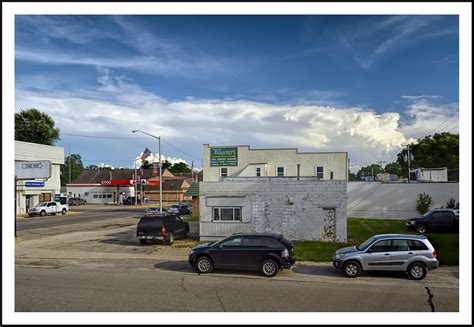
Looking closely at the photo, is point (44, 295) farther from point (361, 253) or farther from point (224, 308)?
point (361, 253)

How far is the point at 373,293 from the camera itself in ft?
39.5

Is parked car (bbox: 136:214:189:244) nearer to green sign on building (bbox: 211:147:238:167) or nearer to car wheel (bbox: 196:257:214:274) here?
car wheel (bbox: 196:257:214:274)

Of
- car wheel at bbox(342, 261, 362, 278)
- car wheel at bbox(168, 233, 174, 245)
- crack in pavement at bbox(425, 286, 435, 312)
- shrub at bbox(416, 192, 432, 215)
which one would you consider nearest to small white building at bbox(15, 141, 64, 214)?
car wheel at bbox(168, 233, 174, 245)

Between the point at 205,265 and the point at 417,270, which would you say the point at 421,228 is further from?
the point at 205,265

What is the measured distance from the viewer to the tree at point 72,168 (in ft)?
465

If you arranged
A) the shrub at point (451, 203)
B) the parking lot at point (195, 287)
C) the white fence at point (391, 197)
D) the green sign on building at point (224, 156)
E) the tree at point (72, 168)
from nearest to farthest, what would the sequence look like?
the parking lot at point (195, 287)
the shrub at point (451, 203)
the white fence at point (391, 197)
the green sign on building at point (224, 156)
the tree at point (72, 168)

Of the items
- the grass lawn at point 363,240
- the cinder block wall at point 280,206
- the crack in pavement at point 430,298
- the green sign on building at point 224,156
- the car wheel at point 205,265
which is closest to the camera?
the crack in pavement at point 430,298

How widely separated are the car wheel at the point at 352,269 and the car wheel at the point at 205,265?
5.00 meters

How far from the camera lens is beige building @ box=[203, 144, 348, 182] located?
4612 centimetres

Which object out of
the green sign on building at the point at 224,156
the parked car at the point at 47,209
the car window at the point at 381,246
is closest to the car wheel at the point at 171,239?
the car window at the point at 381,246

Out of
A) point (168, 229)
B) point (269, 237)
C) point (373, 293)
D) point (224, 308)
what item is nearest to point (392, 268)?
point (373, 293)

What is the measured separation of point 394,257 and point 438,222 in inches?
620

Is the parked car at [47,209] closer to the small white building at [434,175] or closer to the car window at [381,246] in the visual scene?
the car window at [381,246]

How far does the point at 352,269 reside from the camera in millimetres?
14586
